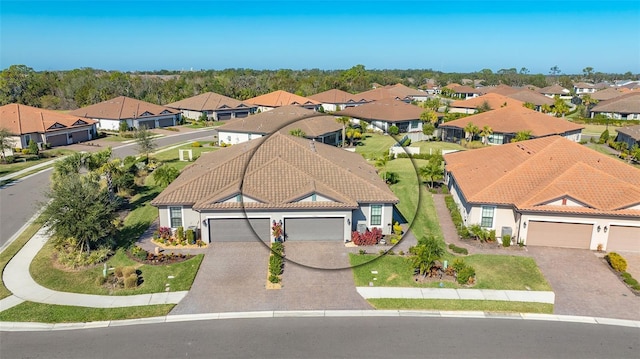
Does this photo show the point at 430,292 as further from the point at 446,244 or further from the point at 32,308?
the point at 32,308

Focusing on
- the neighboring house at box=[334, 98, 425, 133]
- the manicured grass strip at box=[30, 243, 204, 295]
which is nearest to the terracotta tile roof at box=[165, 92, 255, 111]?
the neighboring house at box=[334, 98, 425, 133]

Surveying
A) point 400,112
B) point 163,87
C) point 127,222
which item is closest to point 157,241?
point 127,222

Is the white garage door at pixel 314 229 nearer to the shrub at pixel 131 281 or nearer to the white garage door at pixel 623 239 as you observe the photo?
the shrub at pixel 131 281

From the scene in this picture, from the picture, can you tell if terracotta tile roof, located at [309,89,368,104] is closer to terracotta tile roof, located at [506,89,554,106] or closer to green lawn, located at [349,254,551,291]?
terracotta tile roof, located at [506,89,554,106]

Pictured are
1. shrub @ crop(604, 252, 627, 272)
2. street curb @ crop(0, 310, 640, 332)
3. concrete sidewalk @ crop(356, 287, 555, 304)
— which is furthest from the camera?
shrub @ crop(604, 252, 627, 272)

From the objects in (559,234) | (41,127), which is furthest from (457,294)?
(41,127)

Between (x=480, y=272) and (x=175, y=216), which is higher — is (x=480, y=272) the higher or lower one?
the lower one

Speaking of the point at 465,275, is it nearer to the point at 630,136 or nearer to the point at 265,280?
the point at 265,280
